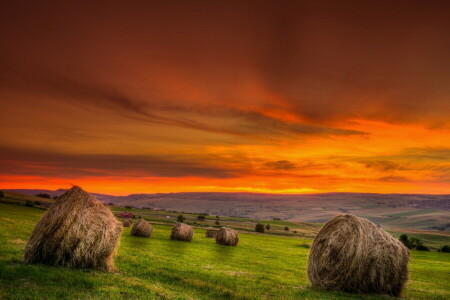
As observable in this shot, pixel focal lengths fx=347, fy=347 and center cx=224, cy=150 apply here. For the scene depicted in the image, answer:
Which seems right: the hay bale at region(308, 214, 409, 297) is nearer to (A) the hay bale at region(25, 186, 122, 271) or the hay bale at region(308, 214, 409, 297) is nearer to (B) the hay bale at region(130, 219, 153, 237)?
(A) the hay bale at region(25, 186, 122, 271)

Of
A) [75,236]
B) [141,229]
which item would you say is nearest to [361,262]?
[75,236]

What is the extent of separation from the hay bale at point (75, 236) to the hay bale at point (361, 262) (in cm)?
1069

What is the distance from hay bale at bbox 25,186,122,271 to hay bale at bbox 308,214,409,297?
10686 mm

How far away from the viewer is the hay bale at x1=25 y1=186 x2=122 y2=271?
15453 millimetres

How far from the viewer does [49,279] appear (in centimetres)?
1262

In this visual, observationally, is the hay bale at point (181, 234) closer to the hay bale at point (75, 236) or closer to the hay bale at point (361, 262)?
the hay bale at point (75, 236)

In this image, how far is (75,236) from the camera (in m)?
15.7

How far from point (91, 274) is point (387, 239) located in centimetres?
1417

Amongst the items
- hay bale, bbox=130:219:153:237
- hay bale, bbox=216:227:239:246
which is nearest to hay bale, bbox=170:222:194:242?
hay bale, bbox=130:219:153:237

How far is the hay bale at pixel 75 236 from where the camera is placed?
15.5 metres

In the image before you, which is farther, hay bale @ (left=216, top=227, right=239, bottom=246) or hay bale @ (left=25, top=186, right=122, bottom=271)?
hay bale @ (left=216, top=227, right=239, bottom=246)

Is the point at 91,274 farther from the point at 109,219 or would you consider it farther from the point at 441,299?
the point at 441,299

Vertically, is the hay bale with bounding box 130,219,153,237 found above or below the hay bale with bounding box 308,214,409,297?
below

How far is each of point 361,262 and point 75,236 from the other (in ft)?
44.3
